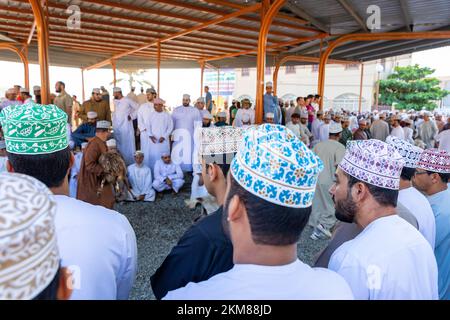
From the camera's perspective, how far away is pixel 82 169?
392cm

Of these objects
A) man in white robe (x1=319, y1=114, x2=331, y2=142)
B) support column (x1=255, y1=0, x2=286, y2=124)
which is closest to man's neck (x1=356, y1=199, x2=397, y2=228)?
support column (x1=255, y1=0, x2=286, y2=124)

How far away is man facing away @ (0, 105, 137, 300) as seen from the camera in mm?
1081

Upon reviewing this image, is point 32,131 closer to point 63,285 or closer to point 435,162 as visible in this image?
point 63,285

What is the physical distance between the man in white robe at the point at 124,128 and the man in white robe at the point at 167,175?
1.01 m

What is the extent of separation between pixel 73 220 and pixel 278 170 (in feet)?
2.25

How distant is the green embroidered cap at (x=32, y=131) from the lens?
4.19 feet

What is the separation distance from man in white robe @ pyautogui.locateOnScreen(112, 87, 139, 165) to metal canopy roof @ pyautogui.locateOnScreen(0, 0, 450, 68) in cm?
179

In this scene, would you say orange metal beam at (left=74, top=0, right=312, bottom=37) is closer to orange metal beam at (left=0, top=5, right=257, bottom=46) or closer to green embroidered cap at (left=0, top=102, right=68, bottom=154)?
orange metal beam at (left=0, top=5, right=257, bottom=46)

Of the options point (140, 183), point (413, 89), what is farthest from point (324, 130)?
point (413, 89)

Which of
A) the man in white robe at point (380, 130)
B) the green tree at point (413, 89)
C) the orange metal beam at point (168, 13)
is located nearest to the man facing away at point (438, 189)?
the orange metal beam at point (168, 13)

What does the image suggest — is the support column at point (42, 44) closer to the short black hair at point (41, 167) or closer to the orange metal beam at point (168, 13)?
the orange metal beam at point (168, 13)

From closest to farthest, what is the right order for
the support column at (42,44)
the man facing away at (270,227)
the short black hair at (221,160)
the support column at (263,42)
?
the man facing away at (270,227), the short black hair at (221,160), the support column at (42,44), the support column at (263,42)

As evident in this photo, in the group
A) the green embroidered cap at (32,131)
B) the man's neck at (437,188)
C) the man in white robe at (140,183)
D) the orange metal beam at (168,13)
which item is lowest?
the man in white robe at (140,183)

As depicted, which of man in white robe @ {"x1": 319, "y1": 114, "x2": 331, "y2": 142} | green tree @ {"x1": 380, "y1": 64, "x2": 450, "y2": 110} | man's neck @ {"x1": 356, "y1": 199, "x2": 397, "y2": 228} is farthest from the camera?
green tree @ {"x1": 380, "y1": 64, "x2": 450, "y2": 110}
